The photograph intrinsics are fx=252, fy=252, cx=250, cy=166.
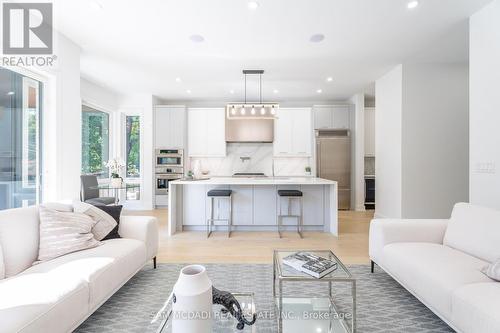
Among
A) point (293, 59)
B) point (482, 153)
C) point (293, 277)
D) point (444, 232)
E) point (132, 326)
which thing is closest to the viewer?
point (293, 277)

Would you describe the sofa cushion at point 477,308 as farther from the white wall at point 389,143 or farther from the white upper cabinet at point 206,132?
the white upper cabinet at point 206,132

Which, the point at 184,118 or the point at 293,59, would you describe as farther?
the point at 184,118

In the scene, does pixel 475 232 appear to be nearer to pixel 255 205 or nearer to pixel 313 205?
pixel 313 205

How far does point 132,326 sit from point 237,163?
5307mm

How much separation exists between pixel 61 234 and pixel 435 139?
524cm

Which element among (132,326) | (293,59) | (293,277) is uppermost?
(293,59)

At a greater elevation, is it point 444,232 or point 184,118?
point 184,118

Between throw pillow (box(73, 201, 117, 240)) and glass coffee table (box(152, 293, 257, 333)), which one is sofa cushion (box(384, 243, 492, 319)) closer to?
glass coffee table (box(152, 293, 257, 333))

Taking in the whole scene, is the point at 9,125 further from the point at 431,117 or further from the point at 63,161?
the point at 431,117

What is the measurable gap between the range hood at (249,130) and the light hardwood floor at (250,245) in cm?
298

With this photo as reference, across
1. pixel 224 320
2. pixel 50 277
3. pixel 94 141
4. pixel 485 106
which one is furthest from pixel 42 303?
pixel 94 141

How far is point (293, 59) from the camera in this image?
412cm

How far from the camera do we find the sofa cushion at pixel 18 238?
5.69 feet

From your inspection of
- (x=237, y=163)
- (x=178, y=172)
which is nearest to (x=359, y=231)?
(x=237, y=163)
